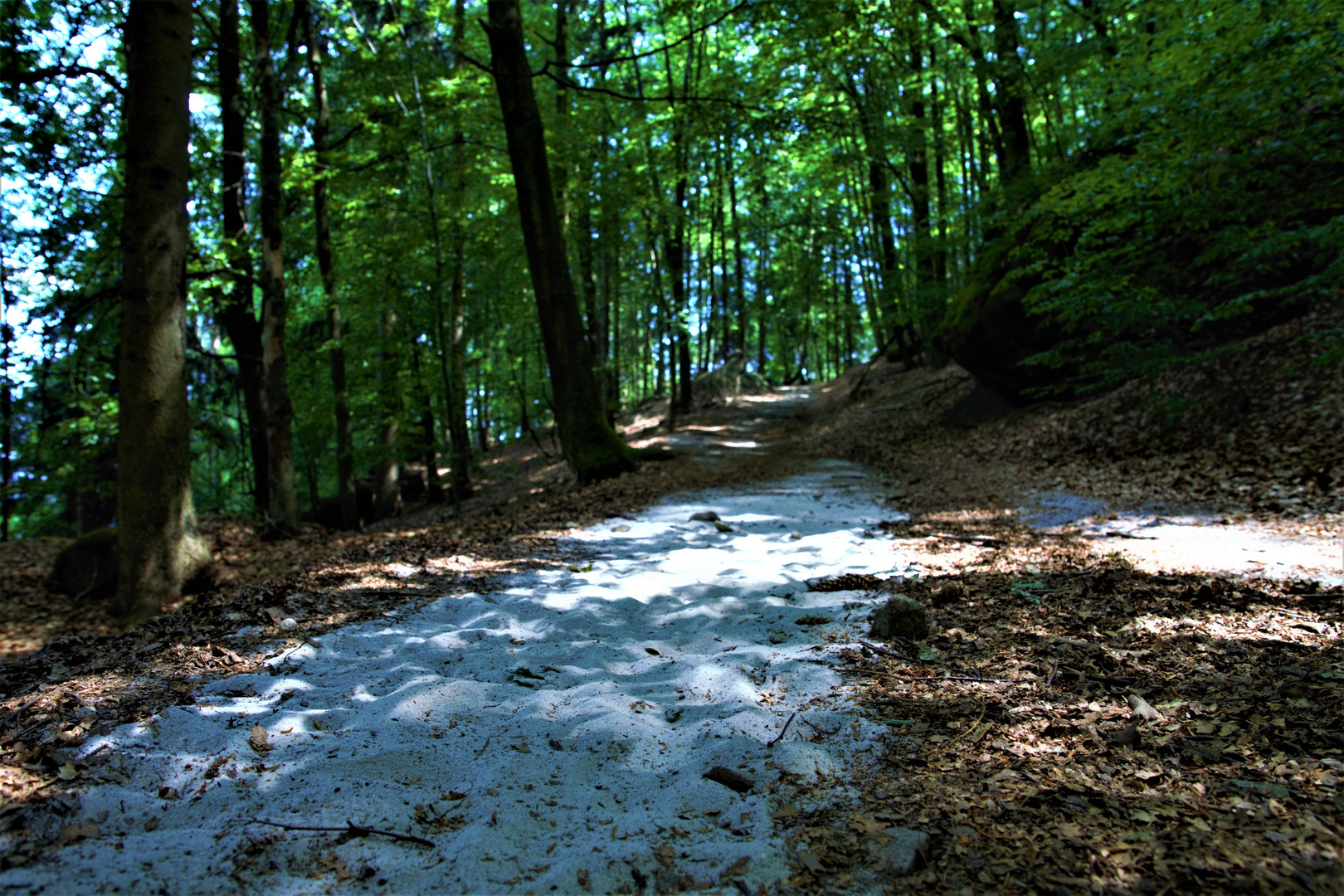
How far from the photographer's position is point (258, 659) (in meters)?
3.05

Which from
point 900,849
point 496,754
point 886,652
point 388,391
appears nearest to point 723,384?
point 388,391

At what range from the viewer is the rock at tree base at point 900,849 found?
1.78 metres

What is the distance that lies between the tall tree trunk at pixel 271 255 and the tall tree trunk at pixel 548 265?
116 inches

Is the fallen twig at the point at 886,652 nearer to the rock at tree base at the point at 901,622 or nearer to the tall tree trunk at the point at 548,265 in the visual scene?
the rock at tree base at the point at 901,622

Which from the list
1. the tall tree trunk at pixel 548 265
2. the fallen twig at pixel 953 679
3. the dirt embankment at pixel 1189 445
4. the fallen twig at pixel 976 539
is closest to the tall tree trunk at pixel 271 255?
the tall tree trunk at pixel 548 265

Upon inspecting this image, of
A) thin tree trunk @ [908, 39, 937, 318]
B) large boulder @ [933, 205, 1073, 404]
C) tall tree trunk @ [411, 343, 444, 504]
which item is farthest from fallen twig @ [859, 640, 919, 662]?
thin tree trunk @ [908, 39, 937, 318]

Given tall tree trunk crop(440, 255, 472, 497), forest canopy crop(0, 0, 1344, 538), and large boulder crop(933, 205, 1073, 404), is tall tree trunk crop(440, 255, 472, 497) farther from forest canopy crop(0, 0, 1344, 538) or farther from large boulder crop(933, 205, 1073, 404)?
large boulder crop(933, 205, 1073, 404)

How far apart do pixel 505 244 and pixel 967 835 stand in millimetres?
13318

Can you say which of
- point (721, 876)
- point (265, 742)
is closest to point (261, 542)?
point (265, 742)

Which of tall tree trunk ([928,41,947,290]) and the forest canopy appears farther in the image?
tall tree trunk ([928,41,947,290])

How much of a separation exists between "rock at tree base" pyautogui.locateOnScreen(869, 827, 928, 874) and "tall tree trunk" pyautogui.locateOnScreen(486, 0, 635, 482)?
26.3ft

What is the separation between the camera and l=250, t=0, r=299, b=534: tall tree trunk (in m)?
8.90

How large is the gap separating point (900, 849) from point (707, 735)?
87 centimetres

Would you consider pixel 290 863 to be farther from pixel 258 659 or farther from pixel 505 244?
pixel 505 244
